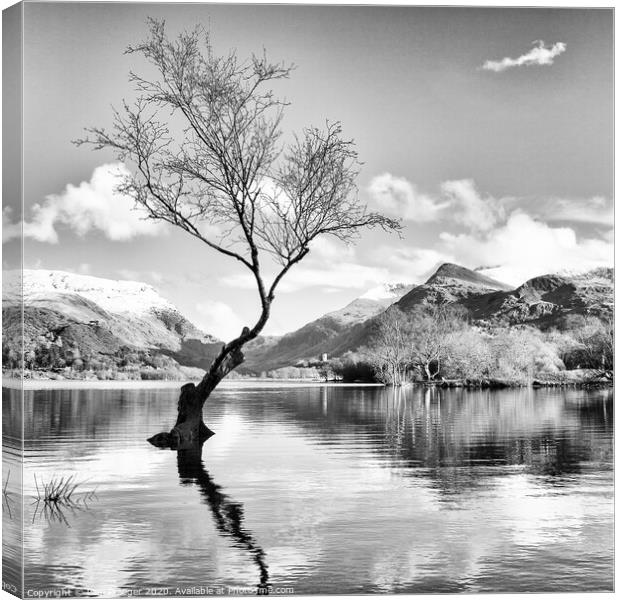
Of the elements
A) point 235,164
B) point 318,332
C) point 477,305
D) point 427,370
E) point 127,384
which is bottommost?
point 127,384

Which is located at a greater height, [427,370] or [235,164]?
[235,164]

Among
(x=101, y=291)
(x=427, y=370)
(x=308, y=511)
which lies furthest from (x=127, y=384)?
(x=308, y=511)

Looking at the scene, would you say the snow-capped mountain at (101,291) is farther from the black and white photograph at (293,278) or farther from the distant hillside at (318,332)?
the distant hillside at (318,332)

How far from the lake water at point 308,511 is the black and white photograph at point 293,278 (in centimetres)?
4

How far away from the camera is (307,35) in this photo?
458 inches

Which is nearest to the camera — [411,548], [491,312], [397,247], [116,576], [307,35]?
[116,576]

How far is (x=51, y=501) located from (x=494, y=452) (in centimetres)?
646

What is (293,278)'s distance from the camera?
43.4ft

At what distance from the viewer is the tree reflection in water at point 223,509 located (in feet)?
31.5

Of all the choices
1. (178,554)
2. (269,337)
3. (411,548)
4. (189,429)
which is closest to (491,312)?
(269,337)

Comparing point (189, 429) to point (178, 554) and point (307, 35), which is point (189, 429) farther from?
point (307, 35)

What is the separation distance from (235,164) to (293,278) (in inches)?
69.2

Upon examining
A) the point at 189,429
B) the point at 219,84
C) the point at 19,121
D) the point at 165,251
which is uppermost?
the point at 219,84

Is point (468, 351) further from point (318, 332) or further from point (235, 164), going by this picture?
point (235, 164)
